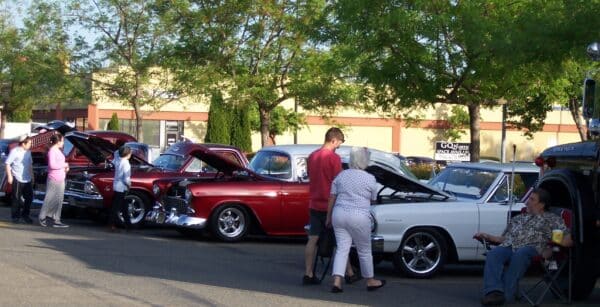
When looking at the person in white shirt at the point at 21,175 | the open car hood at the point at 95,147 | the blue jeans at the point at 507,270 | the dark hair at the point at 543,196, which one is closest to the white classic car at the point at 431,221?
the dark hair at the point at 543,196

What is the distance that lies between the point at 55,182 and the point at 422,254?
8061mm

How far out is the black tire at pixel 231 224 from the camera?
1591cm

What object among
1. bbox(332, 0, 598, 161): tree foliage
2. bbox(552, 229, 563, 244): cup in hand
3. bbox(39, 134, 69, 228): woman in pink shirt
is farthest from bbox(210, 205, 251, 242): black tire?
bbox(552, 229, 563, 244): cup in hand

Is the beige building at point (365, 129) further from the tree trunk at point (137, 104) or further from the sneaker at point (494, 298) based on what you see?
the sneaker at point (494, 298)

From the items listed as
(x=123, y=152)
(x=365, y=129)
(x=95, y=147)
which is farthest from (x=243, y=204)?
(x=365, y=129)

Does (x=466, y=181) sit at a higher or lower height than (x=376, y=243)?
higher

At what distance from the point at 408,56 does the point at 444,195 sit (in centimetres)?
733

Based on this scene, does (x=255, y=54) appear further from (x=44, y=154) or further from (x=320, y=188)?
(x=320, y=188)

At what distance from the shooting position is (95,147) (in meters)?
20.0

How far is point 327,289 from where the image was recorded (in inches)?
437

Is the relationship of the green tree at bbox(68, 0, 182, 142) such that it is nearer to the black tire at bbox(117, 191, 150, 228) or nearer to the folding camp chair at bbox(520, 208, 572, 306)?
the black tire at bbox(117, 191, 150, 228)

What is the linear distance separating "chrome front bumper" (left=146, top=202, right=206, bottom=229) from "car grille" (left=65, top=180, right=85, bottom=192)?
6.68 feet

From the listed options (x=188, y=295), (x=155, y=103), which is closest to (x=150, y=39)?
(x=155, y=103)

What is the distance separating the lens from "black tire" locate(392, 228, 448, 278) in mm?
12219
